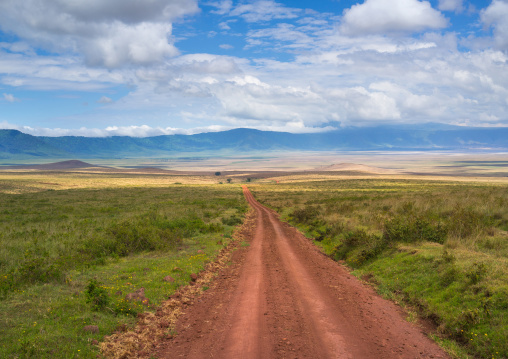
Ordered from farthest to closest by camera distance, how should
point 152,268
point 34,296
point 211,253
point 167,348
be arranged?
point 211,253 < point 152,268 < point 34,296 < point 167,348

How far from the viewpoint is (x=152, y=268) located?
44.8 feet

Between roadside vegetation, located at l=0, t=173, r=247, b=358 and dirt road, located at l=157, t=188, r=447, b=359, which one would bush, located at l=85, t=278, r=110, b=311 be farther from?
dirt road, located at l=157, t=188, r=447, b=359

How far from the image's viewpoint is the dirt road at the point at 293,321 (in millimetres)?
7535

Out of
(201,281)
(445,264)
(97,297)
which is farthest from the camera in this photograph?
(201,281)

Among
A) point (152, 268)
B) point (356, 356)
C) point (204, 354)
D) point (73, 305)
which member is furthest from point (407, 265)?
point (73, 305)

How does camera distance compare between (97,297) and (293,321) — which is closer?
(293,321)

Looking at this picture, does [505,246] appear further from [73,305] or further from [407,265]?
[73,305]

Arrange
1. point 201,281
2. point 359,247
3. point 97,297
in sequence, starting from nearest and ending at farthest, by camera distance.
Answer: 1. point 97,297
2. point 201,281
3. point 359,247

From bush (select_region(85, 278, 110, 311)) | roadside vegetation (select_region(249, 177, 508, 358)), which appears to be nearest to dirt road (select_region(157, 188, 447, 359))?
roadside vegetation (select_region(249, 177, 508, 358))

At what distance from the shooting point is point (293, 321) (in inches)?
354

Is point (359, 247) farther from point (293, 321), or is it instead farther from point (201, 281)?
point (293, 321)

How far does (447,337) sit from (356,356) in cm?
280

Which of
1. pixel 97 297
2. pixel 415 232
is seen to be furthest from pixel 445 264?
pixel 97 297

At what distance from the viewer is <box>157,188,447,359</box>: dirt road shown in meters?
7.54
